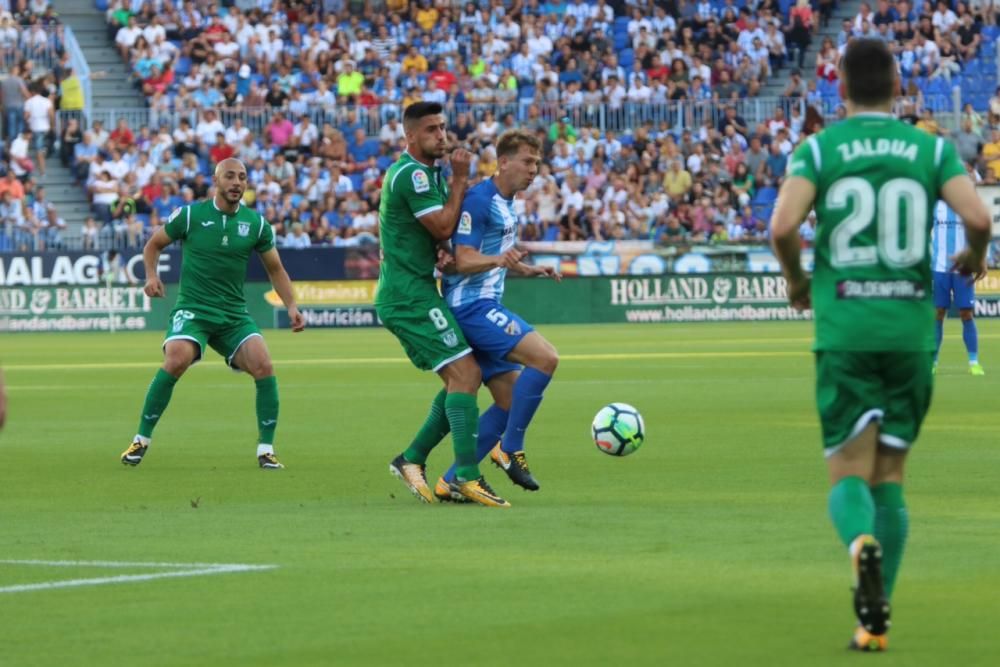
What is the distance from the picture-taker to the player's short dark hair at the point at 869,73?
7098 millimetres

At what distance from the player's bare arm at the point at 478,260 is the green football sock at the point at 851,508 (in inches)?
186

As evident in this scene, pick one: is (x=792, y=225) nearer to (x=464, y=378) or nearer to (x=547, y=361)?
(x=464, y=378)

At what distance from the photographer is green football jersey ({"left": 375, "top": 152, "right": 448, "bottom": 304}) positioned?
11.7 m

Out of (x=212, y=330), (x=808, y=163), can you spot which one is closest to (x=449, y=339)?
(x=212, y=330)

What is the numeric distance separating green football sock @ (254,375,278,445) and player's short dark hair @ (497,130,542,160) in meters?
3.69

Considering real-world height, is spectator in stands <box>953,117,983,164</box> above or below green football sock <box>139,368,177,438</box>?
above

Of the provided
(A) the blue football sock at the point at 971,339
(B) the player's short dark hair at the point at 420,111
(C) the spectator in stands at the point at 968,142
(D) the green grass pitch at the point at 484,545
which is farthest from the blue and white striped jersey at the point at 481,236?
(C) the spectator in stands at the point at 968,142

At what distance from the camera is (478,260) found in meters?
11.7

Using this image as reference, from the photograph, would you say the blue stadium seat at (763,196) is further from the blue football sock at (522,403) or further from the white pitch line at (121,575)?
the white pitch line at (121,575)

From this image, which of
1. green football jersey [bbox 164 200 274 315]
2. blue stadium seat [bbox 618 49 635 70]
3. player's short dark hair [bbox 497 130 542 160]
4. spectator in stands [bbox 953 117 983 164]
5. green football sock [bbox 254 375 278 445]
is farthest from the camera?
blue stadium seat [bbox 618 49 635 70]

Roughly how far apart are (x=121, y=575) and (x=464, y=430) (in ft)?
10.5

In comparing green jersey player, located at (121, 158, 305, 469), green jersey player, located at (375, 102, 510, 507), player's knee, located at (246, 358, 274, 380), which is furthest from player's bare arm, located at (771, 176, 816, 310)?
player's knee, located at (246, 358, 274, 380)

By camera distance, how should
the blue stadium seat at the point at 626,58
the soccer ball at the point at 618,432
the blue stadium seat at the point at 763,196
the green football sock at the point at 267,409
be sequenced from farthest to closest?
the blue stadium seat at the point at 626,58
the blue stadium seat at the point at 763,196
the green football sock at the point at 267,409
the soccer ball at the point at 618,432

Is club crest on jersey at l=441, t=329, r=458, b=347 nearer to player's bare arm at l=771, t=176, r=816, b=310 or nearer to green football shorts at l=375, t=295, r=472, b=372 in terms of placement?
green football shorts at l=375, t=295, r=472, b=372
